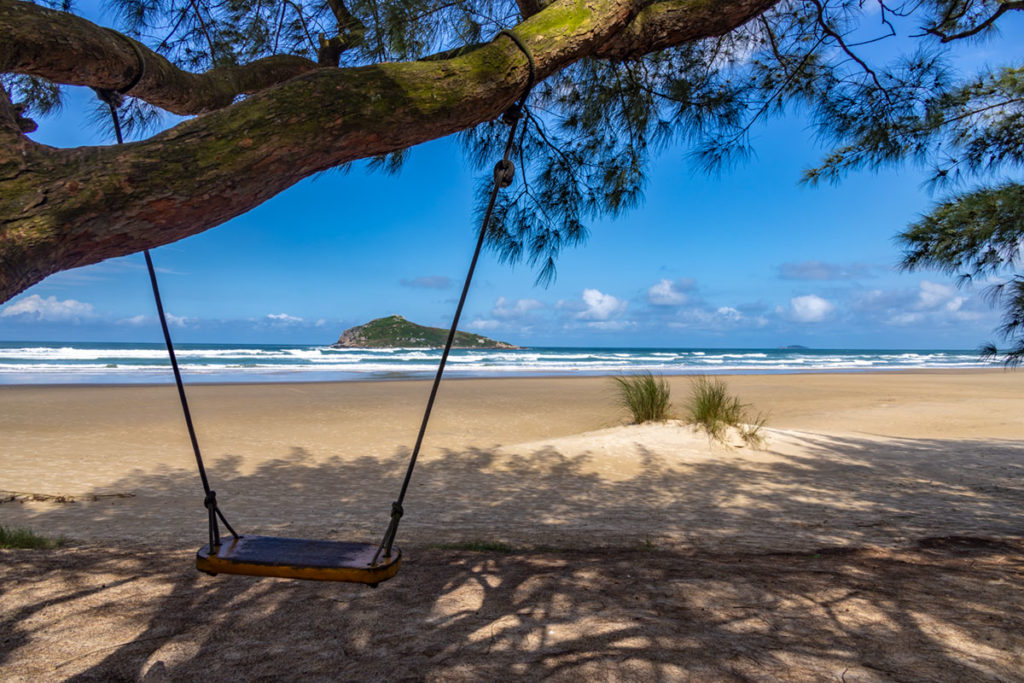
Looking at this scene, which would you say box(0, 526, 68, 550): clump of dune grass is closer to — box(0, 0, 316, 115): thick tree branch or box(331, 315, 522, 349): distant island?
box(0, 0, 316, 115): thick tree branch

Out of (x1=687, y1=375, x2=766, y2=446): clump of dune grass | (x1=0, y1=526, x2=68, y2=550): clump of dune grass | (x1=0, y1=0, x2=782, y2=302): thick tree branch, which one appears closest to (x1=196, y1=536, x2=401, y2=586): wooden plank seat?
(x1=0, y1=0, x2=782, y2=302): thick tree branch

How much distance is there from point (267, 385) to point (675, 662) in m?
17.1

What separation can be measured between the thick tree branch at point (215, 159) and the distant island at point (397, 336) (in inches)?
1962

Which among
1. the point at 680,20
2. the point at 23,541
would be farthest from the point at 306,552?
the point at 680,20

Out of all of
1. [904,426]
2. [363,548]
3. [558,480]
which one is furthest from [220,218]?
[904,426]

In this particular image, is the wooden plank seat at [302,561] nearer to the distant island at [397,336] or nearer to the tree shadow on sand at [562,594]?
the tree shadow on sand at [562,594]

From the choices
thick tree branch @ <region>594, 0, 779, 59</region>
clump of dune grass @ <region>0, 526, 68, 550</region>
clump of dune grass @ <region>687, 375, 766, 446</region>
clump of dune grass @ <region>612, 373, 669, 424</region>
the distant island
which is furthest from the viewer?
the distant island

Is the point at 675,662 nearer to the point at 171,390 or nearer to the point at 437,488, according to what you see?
the point at 437,488

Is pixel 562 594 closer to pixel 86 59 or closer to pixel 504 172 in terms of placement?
→ pixel 504 172

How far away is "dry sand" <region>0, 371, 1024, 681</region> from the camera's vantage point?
7.18 feet

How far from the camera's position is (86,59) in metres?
1.87

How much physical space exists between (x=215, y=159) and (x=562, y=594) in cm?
229

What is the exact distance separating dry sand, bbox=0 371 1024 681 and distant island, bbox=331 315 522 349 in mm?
44645

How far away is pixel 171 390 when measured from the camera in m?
15.2
